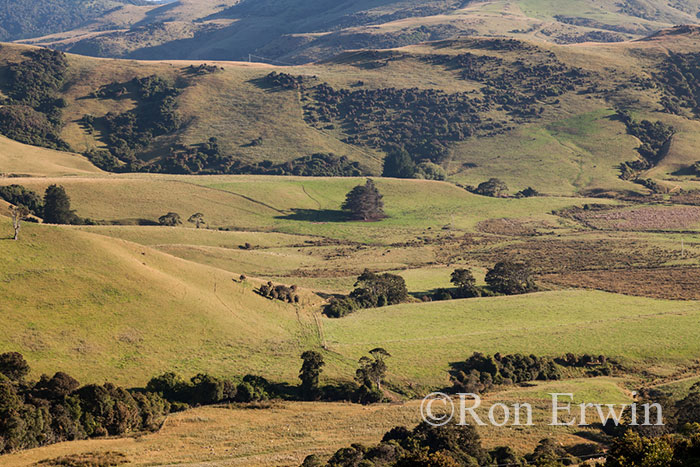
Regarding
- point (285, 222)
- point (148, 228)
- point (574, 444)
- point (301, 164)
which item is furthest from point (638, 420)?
point (301, 164)

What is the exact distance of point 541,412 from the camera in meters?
54.7

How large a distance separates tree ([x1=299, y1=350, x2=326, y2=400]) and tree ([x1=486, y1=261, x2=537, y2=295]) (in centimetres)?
3969

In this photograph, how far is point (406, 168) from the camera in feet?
589

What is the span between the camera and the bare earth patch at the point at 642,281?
90200 millimetres

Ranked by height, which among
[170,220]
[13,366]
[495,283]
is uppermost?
[13,366]

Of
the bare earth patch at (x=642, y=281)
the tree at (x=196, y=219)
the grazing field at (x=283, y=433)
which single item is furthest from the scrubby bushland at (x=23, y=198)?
the bare earth patch at (x=642, y=281)

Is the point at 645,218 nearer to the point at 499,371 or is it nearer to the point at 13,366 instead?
the point at 499,371

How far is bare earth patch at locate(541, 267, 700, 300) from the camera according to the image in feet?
296

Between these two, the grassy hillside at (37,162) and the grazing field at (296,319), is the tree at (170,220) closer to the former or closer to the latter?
the grazing field at (296,319)

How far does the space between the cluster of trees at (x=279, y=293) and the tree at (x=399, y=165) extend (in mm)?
102228

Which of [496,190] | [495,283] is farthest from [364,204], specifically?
[495,283]

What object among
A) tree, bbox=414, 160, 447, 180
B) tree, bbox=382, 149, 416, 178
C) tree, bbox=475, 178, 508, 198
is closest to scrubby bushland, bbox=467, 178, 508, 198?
tree, bbox=475, 178, 508, 198

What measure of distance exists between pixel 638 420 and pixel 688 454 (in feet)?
54.4

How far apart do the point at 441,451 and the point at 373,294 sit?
44.1 metres
